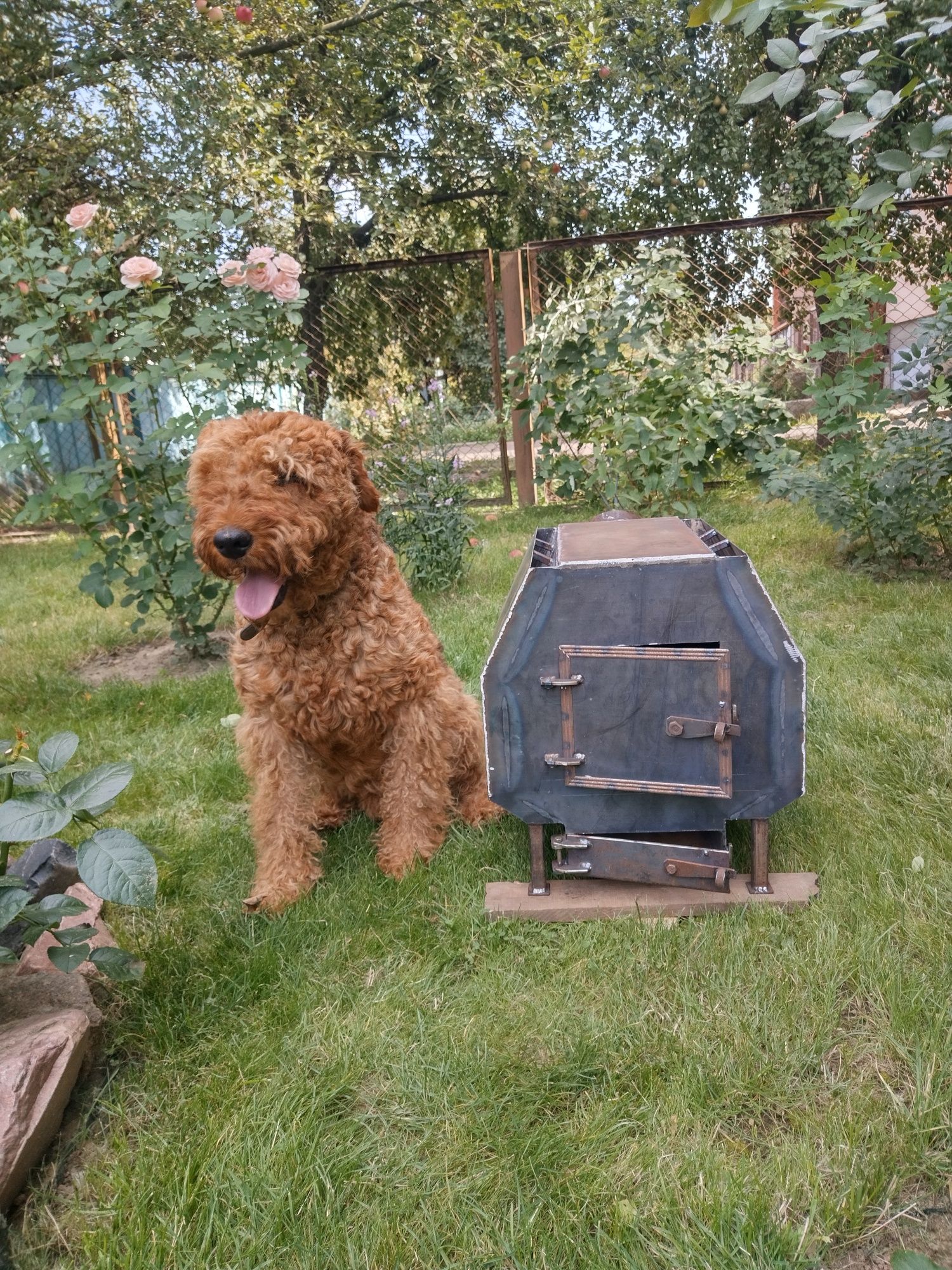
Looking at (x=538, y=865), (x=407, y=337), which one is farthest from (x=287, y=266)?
(x=407, y=337)

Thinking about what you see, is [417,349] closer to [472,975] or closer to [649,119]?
[649,119]

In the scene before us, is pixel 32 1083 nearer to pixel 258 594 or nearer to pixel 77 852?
pixel 77 852

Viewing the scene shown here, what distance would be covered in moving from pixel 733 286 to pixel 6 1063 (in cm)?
849

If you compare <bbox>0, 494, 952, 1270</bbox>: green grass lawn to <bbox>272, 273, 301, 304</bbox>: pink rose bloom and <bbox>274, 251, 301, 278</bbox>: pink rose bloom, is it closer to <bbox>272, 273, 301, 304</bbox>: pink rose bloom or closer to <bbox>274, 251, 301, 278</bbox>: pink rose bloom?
<bbox>272, 273, 301, 304</bbox>: pink rose bloom

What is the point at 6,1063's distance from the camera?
147 cm

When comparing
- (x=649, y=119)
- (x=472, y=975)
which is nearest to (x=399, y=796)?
(x=472, y=975)

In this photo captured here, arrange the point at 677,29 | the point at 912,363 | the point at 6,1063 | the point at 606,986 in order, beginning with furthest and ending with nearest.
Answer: the point at 677,29, the point at 912,363, the point at 606,986, the point at 6,1063

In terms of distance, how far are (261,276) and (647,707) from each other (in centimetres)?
291

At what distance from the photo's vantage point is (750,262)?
790 cm

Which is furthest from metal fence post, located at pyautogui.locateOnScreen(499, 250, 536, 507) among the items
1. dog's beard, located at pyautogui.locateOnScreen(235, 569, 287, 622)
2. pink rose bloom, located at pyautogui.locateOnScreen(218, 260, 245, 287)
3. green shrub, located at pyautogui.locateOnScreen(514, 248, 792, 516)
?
dog's beard, located at pyautogui.locateOnScreen(235, 569, 287, 622)

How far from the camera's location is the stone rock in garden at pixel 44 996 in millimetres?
1729

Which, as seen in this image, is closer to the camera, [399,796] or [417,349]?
[399,796]

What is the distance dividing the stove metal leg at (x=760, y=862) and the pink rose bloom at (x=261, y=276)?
3171 millimetres

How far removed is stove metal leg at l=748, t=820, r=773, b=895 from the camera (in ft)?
6.91
